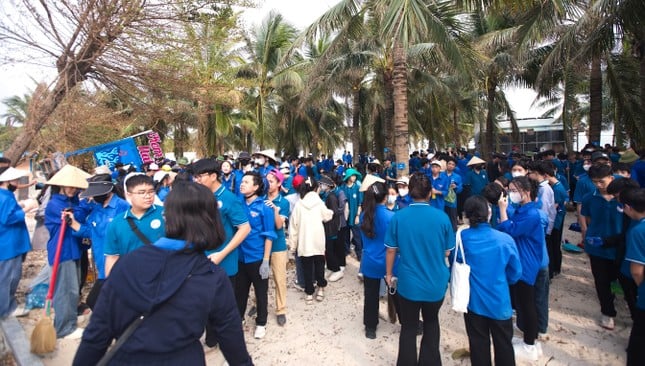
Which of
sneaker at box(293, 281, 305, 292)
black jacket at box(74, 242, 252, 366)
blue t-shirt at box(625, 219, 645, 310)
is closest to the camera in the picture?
black jacket at box(74, 242, 252, 366)

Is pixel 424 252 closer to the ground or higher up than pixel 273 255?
higher up

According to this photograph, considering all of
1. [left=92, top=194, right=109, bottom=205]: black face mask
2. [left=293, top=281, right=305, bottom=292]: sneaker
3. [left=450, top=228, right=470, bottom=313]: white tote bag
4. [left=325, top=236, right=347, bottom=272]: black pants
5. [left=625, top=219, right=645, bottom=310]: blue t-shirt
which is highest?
[left=92, top=194, right=109, bottom=205]: black face mask

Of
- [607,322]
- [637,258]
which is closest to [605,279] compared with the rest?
[607,322]

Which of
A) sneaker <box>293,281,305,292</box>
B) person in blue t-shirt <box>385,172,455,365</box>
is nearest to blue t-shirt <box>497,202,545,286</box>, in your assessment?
person in blue t-shirt <box>385,172,455,365</box>

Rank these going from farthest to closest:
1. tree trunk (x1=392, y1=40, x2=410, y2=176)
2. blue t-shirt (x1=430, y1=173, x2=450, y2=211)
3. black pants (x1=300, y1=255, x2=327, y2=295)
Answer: tree trunk (x1=392, y1=40, x2=410, y2=176), blue t-shirt (x1=430, y1=173, x2=450, y2=211), black pants (x1=300, y1=255, x2=327, y2=295)

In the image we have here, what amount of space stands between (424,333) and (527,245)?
1330mm

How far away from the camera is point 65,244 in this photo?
4.08 metres

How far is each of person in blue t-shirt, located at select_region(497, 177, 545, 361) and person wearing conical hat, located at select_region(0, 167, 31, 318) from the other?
5.13 m

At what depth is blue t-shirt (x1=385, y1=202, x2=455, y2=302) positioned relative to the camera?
9.90 feet

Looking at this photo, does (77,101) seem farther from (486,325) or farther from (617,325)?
(617,325)

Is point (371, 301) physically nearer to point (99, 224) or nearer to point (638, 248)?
point (638, 248)

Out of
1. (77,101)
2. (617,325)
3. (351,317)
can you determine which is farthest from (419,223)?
(77,101)

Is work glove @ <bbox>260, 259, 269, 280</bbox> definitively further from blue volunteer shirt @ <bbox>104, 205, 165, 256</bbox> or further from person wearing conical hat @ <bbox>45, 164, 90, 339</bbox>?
person wearing conical hat @ <bbox>45, 164, 90, 339</bbox>

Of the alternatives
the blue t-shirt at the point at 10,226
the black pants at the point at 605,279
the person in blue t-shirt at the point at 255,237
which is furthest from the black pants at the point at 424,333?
the blue t-shirt at the point at 10,226
